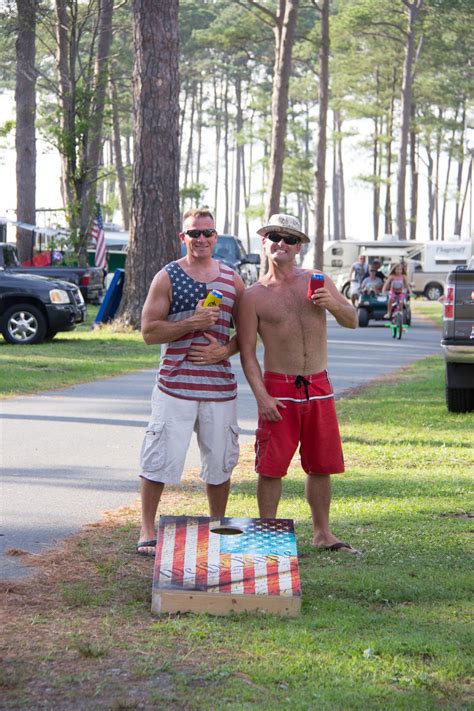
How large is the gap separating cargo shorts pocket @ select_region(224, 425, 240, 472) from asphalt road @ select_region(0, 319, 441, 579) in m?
1.12

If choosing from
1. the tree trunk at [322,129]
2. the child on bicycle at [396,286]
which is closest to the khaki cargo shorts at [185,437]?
the child on bicycle at [396,286]

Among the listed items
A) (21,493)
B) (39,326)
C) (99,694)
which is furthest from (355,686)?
(39,326)

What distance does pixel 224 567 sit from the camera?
5668 mm

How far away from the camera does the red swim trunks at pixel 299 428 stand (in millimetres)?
6605

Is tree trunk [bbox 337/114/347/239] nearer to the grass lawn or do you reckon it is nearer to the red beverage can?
the grass lawn

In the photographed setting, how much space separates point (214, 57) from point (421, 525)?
7595 centimetres

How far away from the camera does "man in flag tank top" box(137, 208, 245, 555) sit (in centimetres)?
658

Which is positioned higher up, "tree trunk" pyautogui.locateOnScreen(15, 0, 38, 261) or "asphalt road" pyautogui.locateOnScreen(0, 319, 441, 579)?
"tree trunk" pyautogui.locateOnScreen(15, 0, 38, 261)

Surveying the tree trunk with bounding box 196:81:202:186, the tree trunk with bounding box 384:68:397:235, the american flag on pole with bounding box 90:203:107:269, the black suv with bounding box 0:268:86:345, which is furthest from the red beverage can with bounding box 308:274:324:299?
the tree trunk with bounding box 196:81:202:186

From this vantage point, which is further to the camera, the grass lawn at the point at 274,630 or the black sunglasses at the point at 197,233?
the black sunglasses at the point at 197,233

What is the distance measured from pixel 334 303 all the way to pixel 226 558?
4.83 ft

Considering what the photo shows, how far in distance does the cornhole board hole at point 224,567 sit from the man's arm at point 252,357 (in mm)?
712

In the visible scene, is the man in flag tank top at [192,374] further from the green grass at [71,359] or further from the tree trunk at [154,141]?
the tree trunk at [154,141]

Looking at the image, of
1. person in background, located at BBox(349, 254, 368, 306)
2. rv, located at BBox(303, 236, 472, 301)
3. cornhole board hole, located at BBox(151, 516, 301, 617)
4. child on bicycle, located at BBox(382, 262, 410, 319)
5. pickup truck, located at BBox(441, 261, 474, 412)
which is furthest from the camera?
rv, located at BBox(303, 236, 472, 301)
